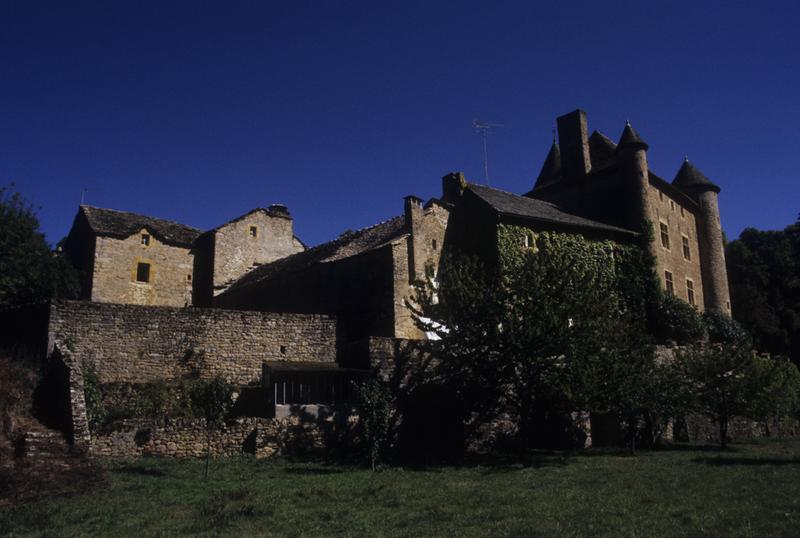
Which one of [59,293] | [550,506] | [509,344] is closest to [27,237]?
[59,293]

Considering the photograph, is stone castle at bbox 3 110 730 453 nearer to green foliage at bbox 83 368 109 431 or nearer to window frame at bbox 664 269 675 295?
window frame at bbox 664 269 675 295

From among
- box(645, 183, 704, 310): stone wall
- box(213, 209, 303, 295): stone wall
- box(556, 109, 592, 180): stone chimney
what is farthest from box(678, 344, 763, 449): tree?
box(213, 209, 303, 295): stone wall

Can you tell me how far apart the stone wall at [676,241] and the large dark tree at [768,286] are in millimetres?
7365

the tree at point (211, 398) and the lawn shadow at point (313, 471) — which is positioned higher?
the tree at point (211, 398)

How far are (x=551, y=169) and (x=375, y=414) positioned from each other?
83.9 feet

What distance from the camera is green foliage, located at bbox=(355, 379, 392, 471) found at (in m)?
20.7

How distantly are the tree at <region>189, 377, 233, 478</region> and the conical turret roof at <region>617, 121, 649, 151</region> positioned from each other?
24.3 metres

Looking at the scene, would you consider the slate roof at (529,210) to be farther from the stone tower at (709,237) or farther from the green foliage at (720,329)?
the stone tower at (709,237)

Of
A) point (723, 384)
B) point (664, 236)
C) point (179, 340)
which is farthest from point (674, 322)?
point (179, 340)

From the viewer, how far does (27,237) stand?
30.8m

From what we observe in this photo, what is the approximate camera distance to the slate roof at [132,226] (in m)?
38.6

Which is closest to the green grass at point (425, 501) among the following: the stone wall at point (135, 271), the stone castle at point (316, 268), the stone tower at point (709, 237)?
the stone castle at point (316, 268)

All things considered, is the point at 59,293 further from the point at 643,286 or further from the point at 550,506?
the point at 643,286

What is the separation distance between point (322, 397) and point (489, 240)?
476 inches
